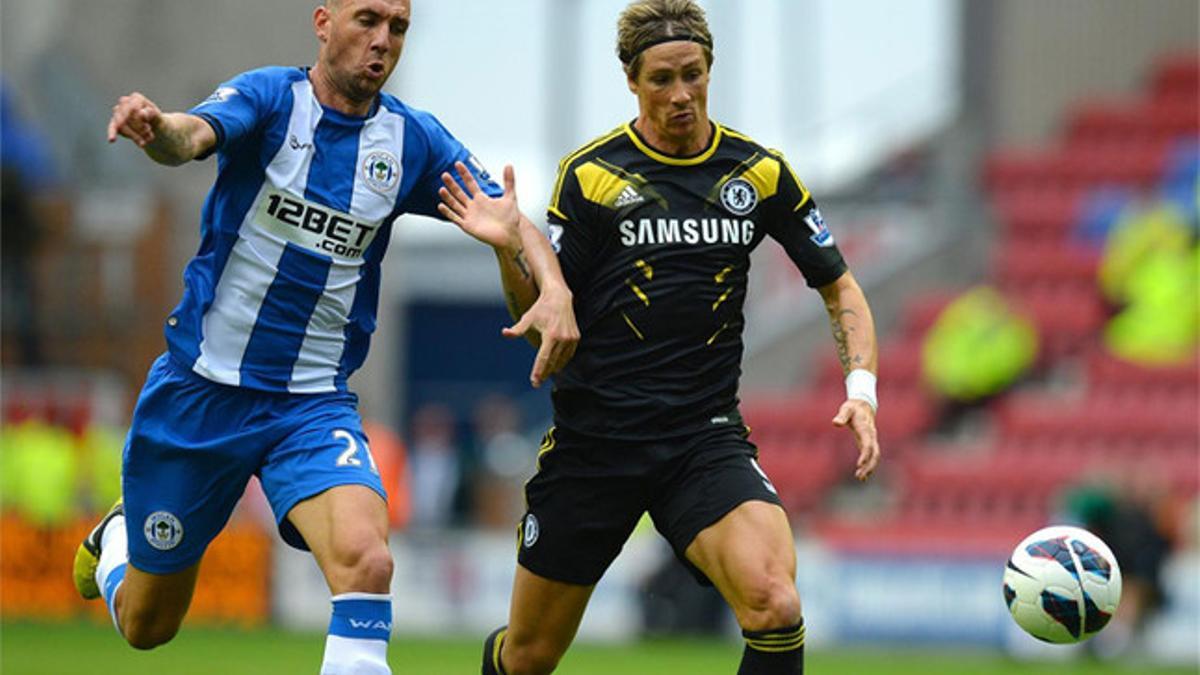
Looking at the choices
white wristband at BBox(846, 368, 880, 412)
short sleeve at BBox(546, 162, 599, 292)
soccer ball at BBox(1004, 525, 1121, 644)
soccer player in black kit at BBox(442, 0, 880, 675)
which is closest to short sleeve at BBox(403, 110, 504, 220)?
soccer player in black kit at BBox(442, 0, 880, 675)

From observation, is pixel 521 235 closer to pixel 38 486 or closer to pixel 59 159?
pixel 38 486

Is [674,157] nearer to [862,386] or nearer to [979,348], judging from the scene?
[862,386]

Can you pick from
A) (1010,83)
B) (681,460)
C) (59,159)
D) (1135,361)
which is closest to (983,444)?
(1135,361)

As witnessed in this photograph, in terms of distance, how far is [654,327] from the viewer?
7297mm

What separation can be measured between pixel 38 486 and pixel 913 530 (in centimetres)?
816

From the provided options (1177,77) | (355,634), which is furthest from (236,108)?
(1177,77)

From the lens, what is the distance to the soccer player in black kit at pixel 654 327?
7.23m

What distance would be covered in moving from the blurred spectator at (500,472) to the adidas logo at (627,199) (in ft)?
46.4

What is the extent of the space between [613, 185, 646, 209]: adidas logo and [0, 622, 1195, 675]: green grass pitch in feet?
22.2

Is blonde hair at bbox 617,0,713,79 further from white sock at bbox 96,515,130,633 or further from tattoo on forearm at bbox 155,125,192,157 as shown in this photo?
white sock at bbox 96,515,130,633

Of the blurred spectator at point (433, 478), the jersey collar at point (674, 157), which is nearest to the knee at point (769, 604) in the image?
the jersey collar at point (674, 157)

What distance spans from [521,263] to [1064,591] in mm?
2257

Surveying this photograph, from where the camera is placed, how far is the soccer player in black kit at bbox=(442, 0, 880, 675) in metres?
7.23

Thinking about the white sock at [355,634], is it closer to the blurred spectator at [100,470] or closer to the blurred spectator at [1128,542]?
the blurred spectator at [1128,542]
